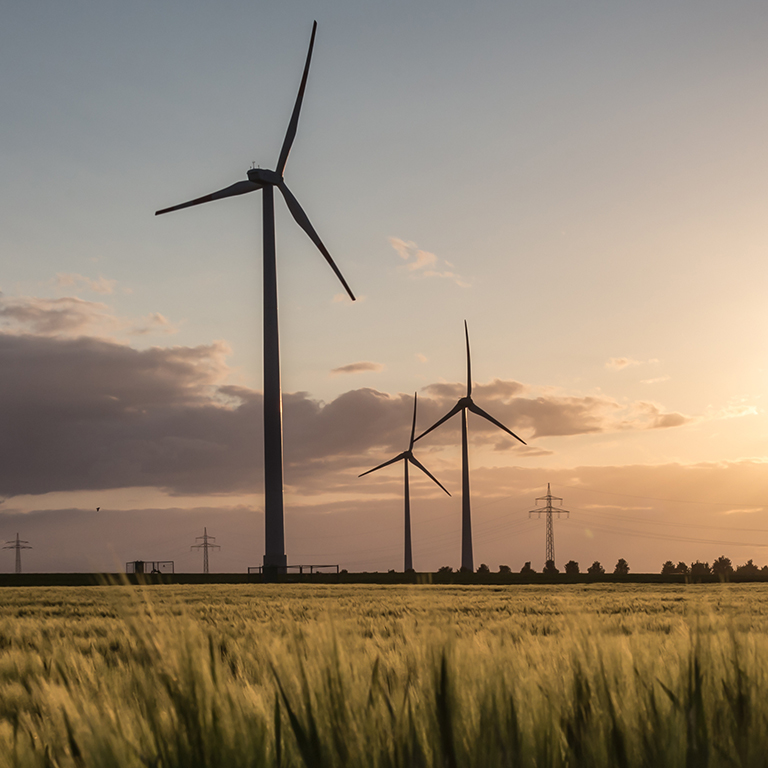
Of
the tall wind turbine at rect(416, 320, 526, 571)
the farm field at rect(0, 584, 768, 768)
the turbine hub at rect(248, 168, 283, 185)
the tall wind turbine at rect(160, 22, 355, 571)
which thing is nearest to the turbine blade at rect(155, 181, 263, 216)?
the turbine hub at rect(248, 168, 283, 185)

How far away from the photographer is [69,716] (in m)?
3.02

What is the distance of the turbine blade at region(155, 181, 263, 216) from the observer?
6981 centimetres

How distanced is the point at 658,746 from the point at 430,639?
937mm

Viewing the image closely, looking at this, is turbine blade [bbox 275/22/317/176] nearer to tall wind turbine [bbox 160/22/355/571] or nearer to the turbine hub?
the turbine hub

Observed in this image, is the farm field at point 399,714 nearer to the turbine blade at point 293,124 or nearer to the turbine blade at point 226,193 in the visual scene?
the turbine blade at point 226,193

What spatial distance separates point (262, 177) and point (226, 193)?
3630 mm

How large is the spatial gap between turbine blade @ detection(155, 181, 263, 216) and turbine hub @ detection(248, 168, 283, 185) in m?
0.42

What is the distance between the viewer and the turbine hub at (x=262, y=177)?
73.7 metres

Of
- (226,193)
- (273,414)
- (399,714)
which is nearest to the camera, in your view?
(399,714)

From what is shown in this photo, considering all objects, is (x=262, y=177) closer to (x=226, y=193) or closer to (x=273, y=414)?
(x=226, y=193)

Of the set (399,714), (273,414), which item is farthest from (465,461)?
(399,714)

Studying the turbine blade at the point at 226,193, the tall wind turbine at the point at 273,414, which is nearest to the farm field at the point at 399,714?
the tall wind turbine at the point at 273,414

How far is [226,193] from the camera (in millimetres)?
72500

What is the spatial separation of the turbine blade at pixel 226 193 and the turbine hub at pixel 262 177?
420mm
